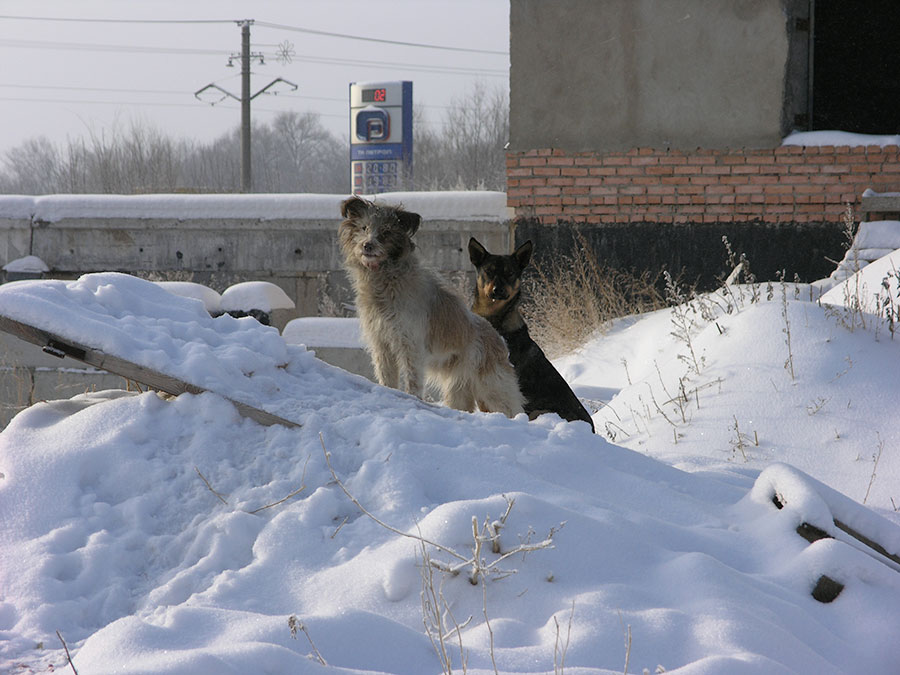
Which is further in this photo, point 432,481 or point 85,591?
point 432,481

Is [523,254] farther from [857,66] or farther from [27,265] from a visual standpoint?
[27,265]

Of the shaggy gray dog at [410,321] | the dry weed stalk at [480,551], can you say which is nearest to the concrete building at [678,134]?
the shaggy gray dog at [410,321]

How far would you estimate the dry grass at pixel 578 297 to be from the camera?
37.3 feet

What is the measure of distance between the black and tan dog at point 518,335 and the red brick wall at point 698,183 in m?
5.36

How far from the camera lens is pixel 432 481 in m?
3.42

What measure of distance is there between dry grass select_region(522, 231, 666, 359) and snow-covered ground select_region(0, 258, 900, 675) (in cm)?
655

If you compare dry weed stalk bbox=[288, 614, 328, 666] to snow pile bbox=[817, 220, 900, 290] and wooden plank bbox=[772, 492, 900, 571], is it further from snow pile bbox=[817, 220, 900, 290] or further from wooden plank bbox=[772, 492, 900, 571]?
snow pile bbox=[817, 220, 900, 290]

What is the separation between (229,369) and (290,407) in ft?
1.24

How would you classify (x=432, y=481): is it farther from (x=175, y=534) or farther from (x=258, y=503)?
(x=175, y=534)

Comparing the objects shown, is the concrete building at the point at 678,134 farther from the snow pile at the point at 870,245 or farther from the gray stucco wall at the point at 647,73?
the snow pile at the point at 870,245

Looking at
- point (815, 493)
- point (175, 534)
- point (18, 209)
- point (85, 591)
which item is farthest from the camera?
point (18, 209)

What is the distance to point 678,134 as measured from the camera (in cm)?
1176

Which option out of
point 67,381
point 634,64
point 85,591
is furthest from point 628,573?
point 634,64

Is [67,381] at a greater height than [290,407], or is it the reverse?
[290,407]
